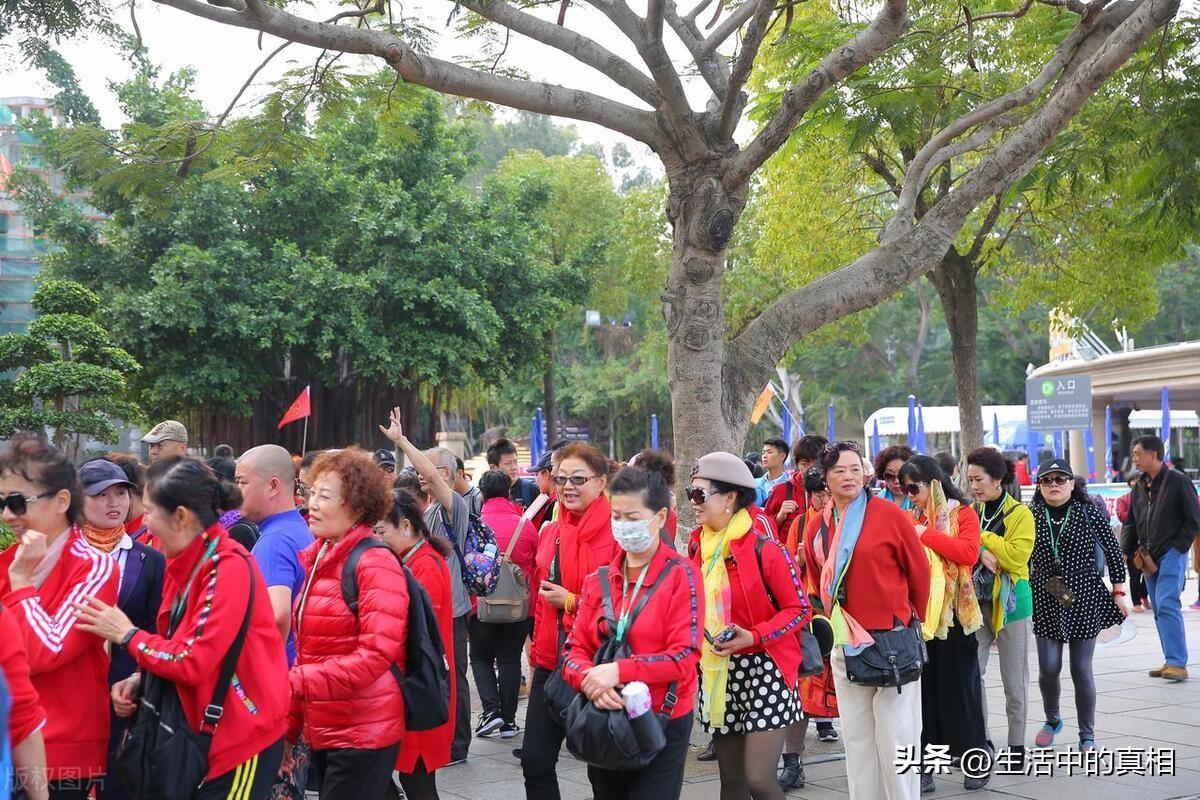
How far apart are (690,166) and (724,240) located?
1.97 feet

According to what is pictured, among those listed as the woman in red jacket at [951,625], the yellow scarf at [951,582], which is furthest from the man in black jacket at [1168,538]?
the yellow scarf at [951,582]

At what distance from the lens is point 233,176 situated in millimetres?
9195

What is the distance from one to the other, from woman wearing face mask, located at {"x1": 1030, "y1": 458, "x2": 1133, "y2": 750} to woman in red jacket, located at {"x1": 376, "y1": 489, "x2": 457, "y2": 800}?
12.0 ft

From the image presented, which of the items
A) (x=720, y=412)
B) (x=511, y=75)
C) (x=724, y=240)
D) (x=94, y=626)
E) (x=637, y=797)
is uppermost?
(x=511, y=75)

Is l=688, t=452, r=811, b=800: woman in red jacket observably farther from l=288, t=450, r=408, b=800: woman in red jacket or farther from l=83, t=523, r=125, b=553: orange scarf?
l=83, t=523, r=125, b=553: orange scarf

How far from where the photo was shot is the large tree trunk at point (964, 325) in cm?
1547

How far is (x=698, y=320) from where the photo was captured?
27.0ft

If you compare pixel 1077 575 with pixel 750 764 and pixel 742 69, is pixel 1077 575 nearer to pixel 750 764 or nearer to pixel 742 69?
pixel 750 764

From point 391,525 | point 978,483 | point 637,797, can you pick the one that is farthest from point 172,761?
point 978,483

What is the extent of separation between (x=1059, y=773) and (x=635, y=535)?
158 inches

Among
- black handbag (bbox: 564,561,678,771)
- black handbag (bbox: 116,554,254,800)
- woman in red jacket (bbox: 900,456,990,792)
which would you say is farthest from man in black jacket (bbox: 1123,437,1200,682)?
black handbag (bbox: 116,554,254,800)

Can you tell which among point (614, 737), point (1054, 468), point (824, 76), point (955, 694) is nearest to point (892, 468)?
point (1054, 468)

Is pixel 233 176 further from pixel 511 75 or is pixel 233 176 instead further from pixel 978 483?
pixel 978 483

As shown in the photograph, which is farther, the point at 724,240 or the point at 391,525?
the point at 724,240
